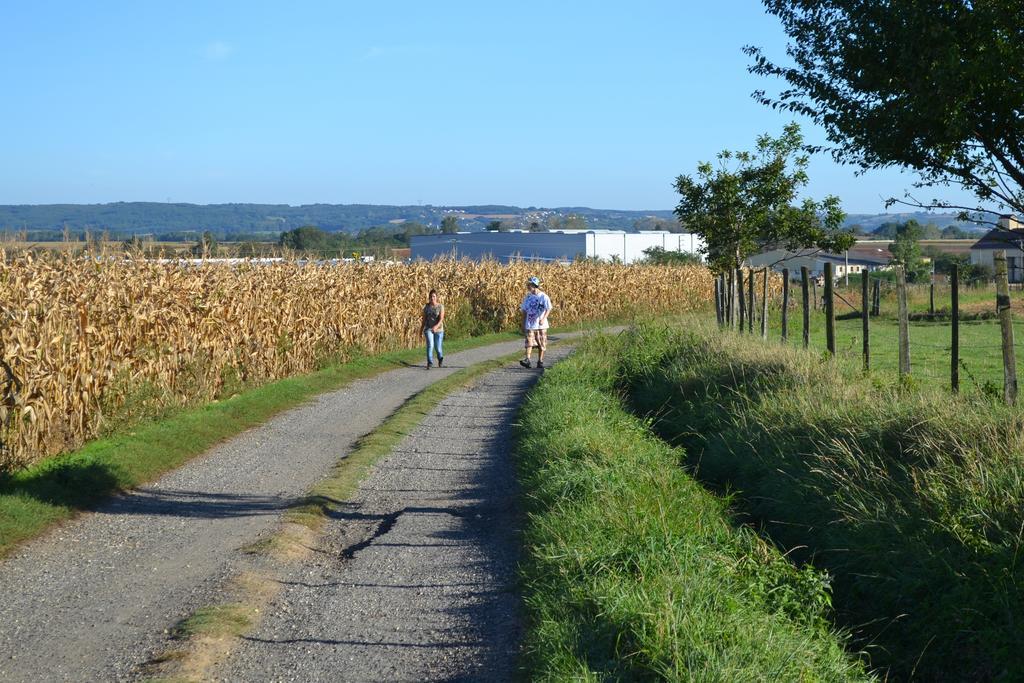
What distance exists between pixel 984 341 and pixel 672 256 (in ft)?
152

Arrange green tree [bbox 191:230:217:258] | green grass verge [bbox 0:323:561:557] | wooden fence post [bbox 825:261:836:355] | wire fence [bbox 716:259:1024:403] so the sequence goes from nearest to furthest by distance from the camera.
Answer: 1. green grass verge [bbox 0:323:561:557]
2. wire fence [bbox 716:259:1024:403]
3. wooden fence post [bbox 825:261:836:355]
4. green tree [bbox 191:230:217:258]

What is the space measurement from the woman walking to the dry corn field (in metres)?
2.32

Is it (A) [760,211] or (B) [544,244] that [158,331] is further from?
(B) [544,244]

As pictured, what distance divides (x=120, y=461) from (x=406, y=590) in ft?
18.8

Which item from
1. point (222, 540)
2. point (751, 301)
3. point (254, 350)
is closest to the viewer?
point (222, 540)

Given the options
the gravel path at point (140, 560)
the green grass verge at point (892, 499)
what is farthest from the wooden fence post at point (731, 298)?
the gravel path at point (140, 560)

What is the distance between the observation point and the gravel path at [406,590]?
610cm

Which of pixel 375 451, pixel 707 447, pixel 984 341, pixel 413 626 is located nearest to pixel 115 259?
pixel 375 451

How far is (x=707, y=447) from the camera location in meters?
12.1

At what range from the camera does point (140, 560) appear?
8.53 m

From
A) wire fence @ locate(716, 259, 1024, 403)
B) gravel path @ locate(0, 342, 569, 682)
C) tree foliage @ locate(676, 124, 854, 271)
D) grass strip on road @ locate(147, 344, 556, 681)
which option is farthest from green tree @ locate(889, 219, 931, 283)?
gravel path @ locate(0, 342, 569, 682)

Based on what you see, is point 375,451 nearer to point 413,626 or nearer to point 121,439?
point 121,439

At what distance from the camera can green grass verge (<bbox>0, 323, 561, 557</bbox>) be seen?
9.69 m

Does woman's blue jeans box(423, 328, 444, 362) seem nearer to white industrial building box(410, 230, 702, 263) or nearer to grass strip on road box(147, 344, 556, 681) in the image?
grass strip on road box(147, 344, 556, 681)
